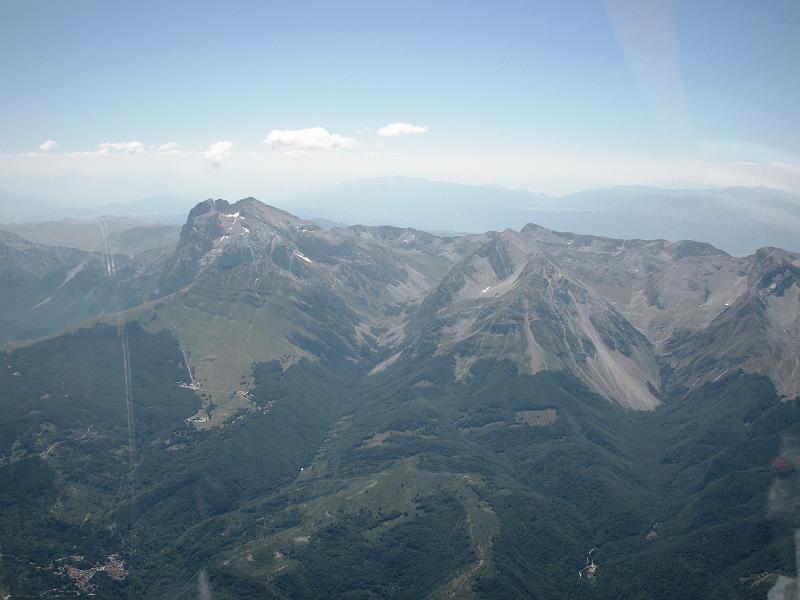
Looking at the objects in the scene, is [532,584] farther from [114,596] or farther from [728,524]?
[114,596]

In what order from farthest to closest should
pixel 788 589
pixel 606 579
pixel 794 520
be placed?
pixel 606 579
pixel 794 520
pixel 788 589

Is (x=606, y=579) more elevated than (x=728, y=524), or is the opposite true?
(x=728, y=524)

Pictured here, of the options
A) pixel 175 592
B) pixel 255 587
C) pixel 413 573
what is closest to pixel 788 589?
pixel 413 573

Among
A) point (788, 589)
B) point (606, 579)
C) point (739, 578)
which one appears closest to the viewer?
point (788, 589)

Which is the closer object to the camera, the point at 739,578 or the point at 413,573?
the point at 739,578

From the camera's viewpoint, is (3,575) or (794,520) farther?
(3,575)

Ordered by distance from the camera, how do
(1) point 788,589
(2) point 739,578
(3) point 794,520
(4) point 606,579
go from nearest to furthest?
(1) point 788,589 → (2) point 739,578 → (3) point 794,520 → (4) point 606,579

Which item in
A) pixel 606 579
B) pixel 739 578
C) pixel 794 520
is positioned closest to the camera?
pixel 739 578

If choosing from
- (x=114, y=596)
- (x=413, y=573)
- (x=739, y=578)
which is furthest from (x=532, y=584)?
(x=114, y=596)

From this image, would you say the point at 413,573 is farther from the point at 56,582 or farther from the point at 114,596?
the point at 56,582
